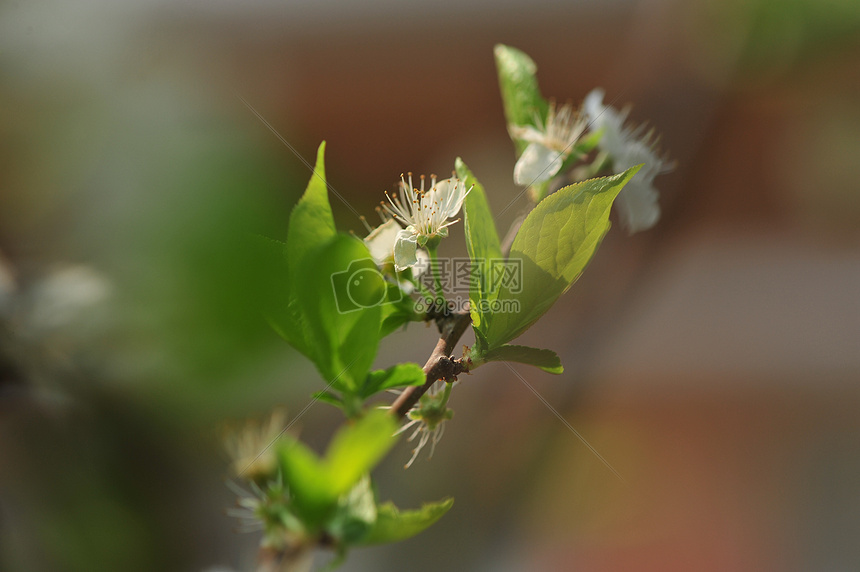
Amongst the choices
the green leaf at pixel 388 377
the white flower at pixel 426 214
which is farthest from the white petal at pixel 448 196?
the green leaf at pixel 388 377

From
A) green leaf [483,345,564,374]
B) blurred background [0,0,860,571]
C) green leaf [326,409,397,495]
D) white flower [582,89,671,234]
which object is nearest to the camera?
green leaf [326,409,397,495]

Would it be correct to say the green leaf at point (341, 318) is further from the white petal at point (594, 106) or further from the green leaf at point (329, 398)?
the white petal at point (594, 106)

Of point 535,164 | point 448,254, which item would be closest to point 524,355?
point 535,164

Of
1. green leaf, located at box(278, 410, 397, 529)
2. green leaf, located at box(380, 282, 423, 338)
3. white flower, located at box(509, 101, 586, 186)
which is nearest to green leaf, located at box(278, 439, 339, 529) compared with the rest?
green leaf, located at box(278, 410, 397, 529)

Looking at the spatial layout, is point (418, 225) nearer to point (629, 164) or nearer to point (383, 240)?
point (383, 240)

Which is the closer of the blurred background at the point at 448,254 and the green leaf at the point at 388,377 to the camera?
the green leaf at the point at 388,377

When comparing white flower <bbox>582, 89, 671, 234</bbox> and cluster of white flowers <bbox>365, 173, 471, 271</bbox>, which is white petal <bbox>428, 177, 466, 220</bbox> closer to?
cluster of white flowers <bbox>365, 173, 471, 271</bbox>
